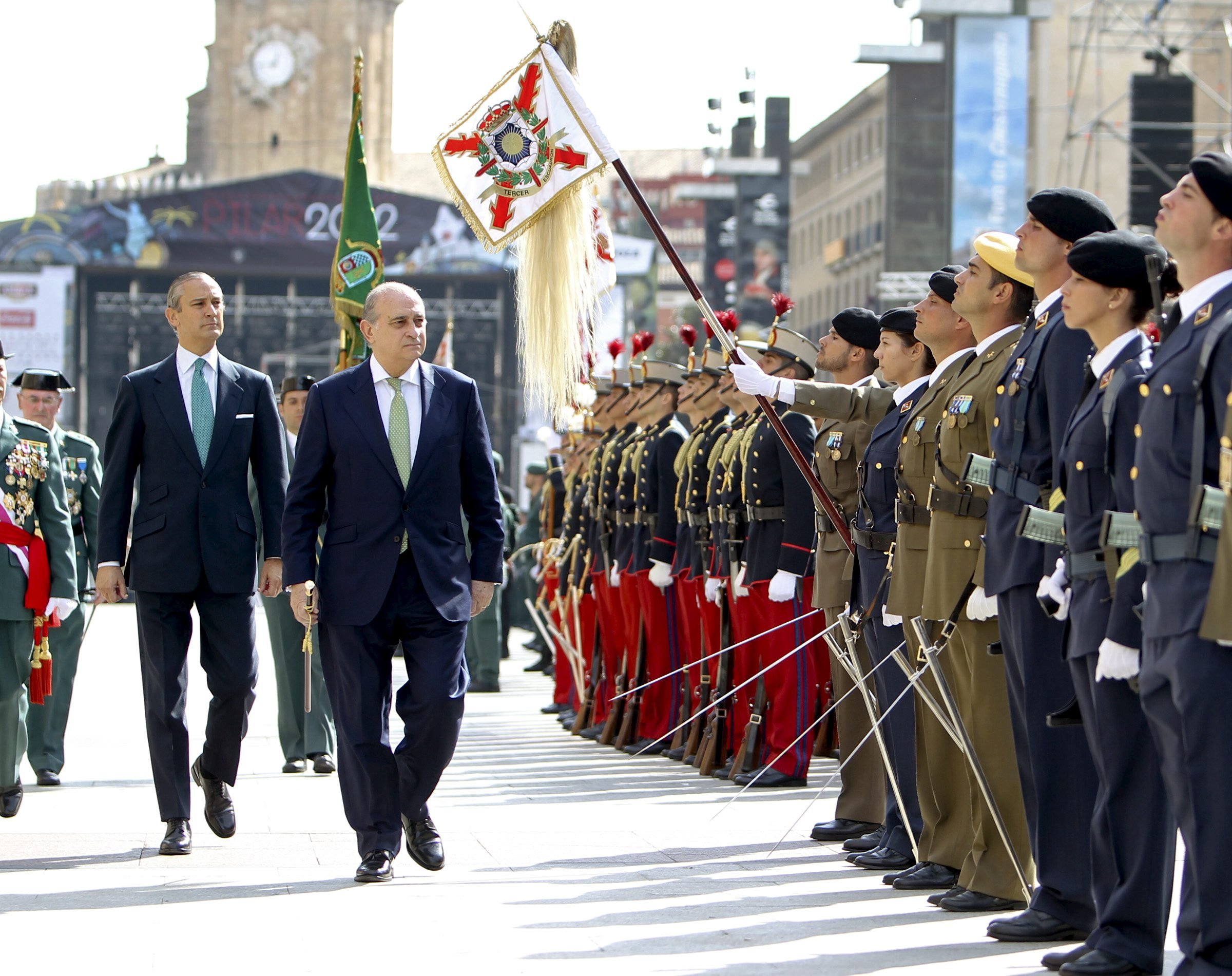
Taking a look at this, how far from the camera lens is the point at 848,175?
216 ft

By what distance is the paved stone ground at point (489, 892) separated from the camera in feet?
18.0

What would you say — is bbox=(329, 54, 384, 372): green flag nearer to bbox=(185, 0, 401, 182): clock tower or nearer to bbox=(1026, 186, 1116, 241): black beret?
bbox=(1026, 186, 1116, 241): black beret

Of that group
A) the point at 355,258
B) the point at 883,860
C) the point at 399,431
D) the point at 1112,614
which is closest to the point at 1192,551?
the point at 1112,614

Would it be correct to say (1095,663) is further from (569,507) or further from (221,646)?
(569,507)

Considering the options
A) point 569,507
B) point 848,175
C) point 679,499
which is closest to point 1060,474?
point 679,499

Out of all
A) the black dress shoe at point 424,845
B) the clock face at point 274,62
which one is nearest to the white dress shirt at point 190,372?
the black dress shoe at point 424,845

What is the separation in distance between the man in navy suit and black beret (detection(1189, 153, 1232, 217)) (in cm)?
300

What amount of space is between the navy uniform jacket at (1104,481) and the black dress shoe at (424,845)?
2.46 meters

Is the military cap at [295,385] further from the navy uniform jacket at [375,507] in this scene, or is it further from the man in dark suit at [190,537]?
the navy uniform jacket at [375,507]

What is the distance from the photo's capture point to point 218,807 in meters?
7.70

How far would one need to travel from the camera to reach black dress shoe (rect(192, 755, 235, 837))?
25.2 feet

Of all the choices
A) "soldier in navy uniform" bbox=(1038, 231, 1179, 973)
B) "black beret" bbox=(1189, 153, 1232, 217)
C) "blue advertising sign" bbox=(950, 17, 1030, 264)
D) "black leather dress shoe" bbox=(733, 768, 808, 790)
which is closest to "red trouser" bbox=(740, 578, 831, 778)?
"black leather dress shoe" bbox=(733, 768, 808, 790)

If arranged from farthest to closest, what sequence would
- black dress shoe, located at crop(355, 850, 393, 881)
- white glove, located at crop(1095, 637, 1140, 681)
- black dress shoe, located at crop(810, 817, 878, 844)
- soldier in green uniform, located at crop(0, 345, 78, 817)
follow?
soldier in green uniform, located at crop(0, 345, 78, 817)
black dress shoe, located at crop(810, 817, 878, 844)
black dress shoe, located at crop(355, 850, 393, 881)
white glove, located at crop(1095, 637, 1140, 681)

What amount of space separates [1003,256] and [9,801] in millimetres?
4788
